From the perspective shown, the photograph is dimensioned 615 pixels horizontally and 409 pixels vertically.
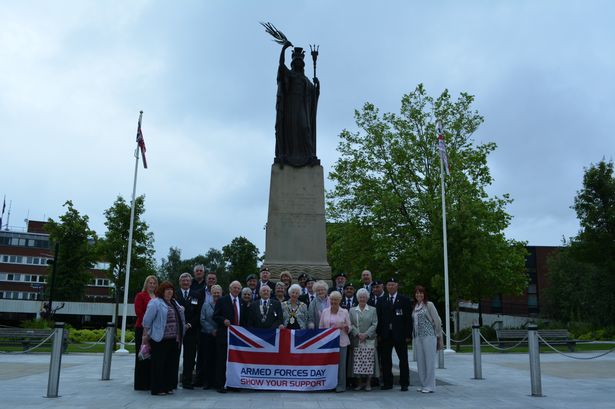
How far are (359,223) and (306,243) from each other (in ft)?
52.2

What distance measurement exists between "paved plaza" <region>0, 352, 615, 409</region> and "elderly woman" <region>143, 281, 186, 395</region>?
274 millimetres

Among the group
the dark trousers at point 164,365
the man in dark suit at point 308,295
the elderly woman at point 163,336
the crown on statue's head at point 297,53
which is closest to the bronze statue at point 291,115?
the crown on statue's head at point 297,53

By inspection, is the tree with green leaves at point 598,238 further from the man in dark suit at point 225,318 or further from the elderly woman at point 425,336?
the man in dark suit at point 225,318

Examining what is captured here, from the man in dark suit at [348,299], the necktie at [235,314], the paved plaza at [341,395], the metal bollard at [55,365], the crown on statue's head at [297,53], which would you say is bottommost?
the paved plaza at [341,395]

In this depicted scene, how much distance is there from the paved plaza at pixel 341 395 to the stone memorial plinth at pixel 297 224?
4.27m

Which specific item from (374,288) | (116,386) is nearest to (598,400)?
(374,288)

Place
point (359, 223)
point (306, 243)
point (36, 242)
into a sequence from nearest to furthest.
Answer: point (306, 243), point (359, 223), point (36, 242)

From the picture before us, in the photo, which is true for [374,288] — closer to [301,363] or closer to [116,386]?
[301,363]

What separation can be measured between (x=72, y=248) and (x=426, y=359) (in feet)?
113

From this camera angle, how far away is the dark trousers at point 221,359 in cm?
916

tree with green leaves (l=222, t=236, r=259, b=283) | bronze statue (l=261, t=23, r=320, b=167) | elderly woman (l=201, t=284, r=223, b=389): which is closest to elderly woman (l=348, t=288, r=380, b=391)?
elderly woman (l=201, t=284, r=223, b=389)

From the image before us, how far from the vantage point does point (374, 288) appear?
33.6ft

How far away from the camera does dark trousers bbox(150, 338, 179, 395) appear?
8.73 metres

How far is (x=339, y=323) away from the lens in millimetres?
9359
